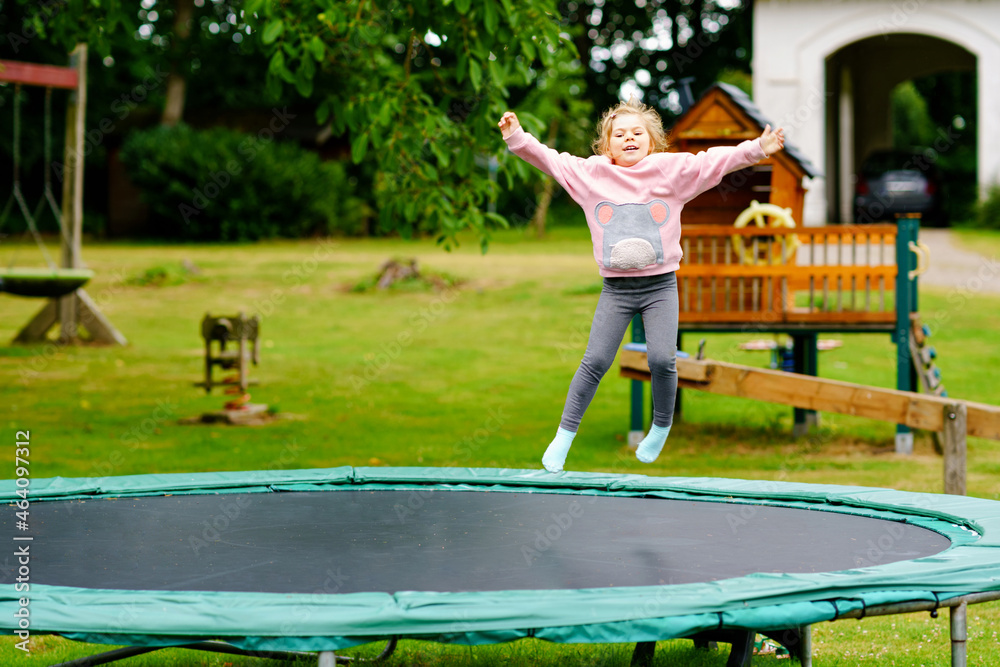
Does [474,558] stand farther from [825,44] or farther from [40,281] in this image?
[825,44]

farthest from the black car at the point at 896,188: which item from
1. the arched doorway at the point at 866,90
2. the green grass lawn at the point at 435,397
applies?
the green grass lawn at the point at 435,397

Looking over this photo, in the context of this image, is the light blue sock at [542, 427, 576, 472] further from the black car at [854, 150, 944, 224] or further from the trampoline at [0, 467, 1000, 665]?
the black car at [854, 150, 944, 224]

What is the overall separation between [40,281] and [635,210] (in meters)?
5.10

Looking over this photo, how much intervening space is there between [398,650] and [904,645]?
147 cm

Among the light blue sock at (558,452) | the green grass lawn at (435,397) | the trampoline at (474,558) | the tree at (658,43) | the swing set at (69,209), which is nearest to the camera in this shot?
the trampoline at (474,558)

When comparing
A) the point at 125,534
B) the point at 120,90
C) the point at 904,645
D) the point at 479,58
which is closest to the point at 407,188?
the point at 479,58

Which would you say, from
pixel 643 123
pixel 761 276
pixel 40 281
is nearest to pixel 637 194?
pixel 643 123

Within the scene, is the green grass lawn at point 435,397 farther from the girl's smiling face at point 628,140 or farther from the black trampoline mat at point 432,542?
the girl's smiling face at point 628,140

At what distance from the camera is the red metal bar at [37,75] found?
7395 mm

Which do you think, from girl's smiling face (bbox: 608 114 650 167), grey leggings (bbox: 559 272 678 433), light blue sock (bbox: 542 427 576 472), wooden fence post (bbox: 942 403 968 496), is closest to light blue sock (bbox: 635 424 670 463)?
grey leggings (bbox: 559 272 678 433)

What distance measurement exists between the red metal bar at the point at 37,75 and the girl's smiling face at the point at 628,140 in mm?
5384

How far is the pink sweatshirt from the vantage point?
2871 millimetres

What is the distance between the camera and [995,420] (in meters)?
4.12

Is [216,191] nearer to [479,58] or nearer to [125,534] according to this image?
[479,58]
